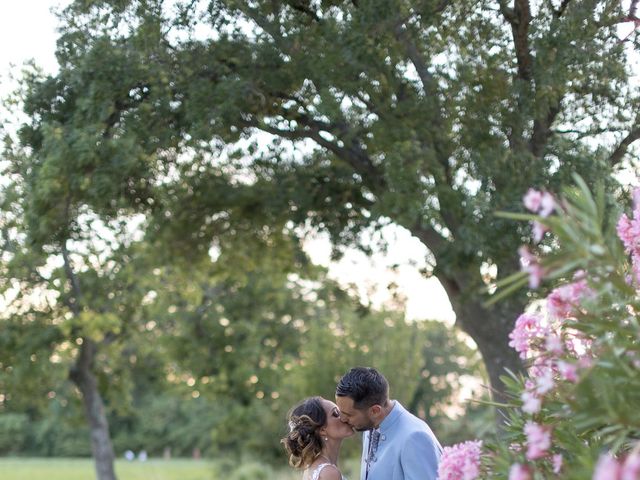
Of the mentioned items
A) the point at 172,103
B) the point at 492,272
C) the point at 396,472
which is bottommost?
the point at 396,472

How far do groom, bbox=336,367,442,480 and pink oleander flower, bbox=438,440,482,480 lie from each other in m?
0.97

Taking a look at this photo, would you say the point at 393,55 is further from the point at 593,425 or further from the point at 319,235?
the point at 593,425

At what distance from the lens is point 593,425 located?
11.4ft

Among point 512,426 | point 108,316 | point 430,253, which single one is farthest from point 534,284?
point 108,316

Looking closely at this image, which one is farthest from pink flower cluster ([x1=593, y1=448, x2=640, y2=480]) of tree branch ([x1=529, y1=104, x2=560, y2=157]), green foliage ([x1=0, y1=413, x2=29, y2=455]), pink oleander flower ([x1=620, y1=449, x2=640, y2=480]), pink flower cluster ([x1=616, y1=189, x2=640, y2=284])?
green foliage ([x1=0, y1=413, x2=29, y2=455])

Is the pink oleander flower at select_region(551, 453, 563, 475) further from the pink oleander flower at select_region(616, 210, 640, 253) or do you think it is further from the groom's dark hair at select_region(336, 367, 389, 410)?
the groom's dark hair at select_region(336, 367, 389, 410)

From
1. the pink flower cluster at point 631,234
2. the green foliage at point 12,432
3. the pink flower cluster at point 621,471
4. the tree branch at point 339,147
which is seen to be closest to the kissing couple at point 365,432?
the pink flower cluster at point 631,234

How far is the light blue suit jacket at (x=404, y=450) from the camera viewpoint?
5043mm

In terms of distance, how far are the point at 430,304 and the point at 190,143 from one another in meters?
16.0

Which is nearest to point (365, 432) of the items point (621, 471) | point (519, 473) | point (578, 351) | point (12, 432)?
point (578, 351)

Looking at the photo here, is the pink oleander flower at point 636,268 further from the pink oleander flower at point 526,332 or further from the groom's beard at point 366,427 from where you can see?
the groom's beard at point 366,427

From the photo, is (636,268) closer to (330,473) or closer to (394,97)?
(330,473)

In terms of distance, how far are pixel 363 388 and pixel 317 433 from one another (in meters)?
0.42

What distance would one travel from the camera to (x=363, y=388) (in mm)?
4980
